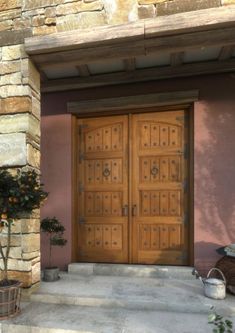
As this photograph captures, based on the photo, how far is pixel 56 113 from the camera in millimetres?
4469

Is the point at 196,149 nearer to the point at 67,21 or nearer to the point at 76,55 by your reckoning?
the point at 76,55

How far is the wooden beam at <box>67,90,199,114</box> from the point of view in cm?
399

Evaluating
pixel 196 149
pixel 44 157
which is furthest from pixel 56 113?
pixel 196 149

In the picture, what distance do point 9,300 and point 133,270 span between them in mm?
1676

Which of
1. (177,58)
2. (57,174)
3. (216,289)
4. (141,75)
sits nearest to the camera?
(216,289)

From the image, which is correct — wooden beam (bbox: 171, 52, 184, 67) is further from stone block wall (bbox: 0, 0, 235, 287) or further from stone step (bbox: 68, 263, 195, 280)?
stone step (bbox: 68, 263, 195, 280)

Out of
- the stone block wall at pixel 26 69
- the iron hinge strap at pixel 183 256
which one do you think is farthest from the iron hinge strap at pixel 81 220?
the iron hinge strap at pixel 183 256

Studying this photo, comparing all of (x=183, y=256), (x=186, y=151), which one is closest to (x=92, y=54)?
(x=186, y=151)

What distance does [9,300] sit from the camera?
9.14 feet

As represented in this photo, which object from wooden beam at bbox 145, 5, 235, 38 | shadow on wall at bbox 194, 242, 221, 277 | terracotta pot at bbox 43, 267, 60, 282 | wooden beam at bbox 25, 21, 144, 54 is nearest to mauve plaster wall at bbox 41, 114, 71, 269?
terracotta pot at bbox 43, 267, 60, 282

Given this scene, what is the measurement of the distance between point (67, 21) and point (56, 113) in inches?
60.1

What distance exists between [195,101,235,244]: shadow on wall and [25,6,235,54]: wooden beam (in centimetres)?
134

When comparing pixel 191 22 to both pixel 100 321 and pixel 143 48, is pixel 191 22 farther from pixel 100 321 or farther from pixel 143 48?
pixel 100 321

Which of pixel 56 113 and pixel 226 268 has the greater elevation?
pixel 56 113
